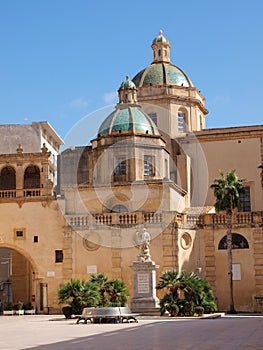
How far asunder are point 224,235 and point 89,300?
39.3ft

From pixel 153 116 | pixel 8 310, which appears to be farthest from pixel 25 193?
pixel 153 116

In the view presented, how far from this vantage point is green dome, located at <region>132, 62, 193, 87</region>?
175ft

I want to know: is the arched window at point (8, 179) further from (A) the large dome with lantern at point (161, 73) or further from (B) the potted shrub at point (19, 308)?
(A) the large dome with lantern at point (161, 73)

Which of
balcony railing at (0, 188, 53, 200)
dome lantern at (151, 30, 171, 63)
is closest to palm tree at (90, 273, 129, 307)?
balcony railing at (0, 188, 53, 200)

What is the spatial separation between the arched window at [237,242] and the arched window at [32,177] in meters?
13.2

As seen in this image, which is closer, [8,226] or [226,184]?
[226,184]

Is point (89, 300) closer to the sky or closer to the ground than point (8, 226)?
closer to the ground

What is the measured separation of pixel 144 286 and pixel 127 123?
571 inches

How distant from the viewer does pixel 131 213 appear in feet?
139

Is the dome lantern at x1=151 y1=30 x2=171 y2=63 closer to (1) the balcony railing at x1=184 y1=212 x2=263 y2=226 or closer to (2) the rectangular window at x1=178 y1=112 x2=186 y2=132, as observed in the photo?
(2) the rectangular window at x1=178 y1=112 x2=186 y2=132

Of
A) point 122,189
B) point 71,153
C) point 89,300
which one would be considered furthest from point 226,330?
point 71,153

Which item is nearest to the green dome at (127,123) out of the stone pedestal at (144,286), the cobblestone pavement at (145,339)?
the stone pedestal at (144,286)

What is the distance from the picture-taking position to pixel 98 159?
46312mm

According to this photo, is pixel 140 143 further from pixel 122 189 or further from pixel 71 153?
pixel 71 153
